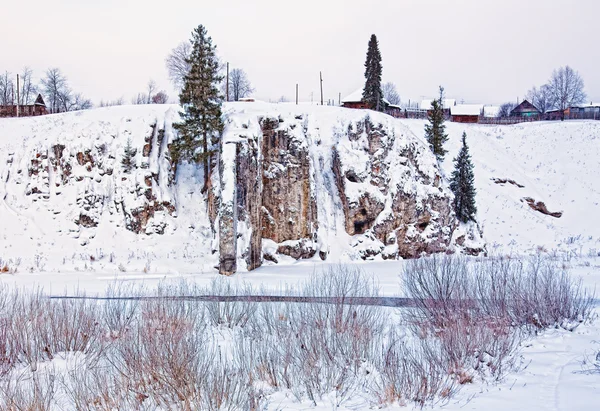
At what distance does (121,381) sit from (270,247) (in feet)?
52.0

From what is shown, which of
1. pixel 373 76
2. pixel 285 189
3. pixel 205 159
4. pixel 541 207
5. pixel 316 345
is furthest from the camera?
Answer: pixel 373 76

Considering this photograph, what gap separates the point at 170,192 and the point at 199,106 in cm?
505

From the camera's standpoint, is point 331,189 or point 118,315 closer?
point 118,315

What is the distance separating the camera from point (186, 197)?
25.7 meters


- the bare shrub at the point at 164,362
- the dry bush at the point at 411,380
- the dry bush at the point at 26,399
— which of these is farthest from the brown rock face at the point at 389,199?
the dry bush at the point at 26,399

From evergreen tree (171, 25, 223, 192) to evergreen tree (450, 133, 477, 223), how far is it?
15.5 meters

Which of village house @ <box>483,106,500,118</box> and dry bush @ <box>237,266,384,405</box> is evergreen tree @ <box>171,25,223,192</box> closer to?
dry bush @ <box>237,266,384,405</box>

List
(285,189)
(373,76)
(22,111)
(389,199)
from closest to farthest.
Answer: (285,189) < (389,199) < (22,111) < (373,76)

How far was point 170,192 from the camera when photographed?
25.4 metres

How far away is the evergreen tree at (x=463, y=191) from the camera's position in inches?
1124

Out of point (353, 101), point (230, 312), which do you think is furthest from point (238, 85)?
point (230, 312)

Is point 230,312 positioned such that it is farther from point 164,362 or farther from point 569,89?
point 569,89

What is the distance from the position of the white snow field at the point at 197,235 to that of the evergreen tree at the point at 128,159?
52cm

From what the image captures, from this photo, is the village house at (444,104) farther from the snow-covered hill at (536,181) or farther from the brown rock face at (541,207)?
the brown rock face at (541,207)
